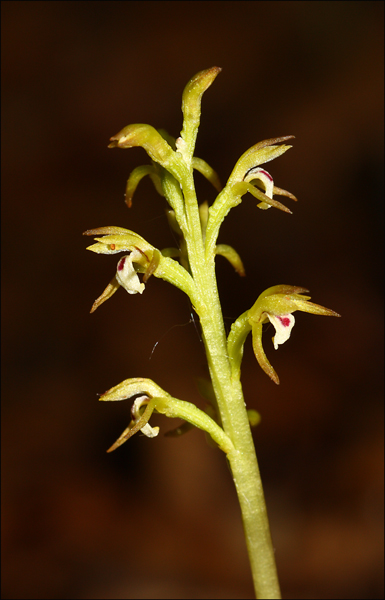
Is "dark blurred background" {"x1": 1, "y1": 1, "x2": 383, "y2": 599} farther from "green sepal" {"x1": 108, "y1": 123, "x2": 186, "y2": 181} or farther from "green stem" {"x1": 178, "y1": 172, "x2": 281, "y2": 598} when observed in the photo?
"green sepal" {"x1": 108, "y1": 123, "x2": 186, "y2": 181}

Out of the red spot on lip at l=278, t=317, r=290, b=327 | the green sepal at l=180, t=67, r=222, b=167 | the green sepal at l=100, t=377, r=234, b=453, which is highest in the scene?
the green sepal at l=180, t=67, r=222, b=167

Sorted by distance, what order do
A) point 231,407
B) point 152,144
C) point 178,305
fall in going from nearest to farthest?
point 152,144 → point 231,407 → point 178,305

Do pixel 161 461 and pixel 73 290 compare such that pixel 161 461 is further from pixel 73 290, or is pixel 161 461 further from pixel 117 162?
pixel 117 162

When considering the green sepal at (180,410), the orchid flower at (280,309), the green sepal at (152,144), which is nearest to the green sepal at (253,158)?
the green sepal at (152,144)

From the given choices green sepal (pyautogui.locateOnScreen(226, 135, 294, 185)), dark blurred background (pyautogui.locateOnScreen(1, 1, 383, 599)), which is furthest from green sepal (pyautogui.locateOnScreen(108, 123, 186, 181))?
dark blurred background (pyautogui.locateOnScreen(1, 1, 383, 599))

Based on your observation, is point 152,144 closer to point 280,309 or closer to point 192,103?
point 192,103

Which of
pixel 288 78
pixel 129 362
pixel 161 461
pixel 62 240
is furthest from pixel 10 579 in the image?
pixel 288 78

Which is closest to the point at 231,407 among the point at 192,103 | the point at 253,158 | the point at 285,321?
the point at 285,321

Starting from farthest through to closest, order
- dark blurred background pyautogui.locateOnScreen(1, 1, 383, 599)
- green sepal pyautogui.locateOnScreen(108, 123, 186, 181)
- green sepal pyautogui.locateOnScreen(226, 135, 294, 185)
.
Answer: dark blurred background pyautogui.locateOnScreen(1, 1, 383, 599) → green sepal pyautogui.locateOnScreen(226, 135, 294, 185) → green sepal pyautogui.locateOnScreen(108, 123, 186, 181)
